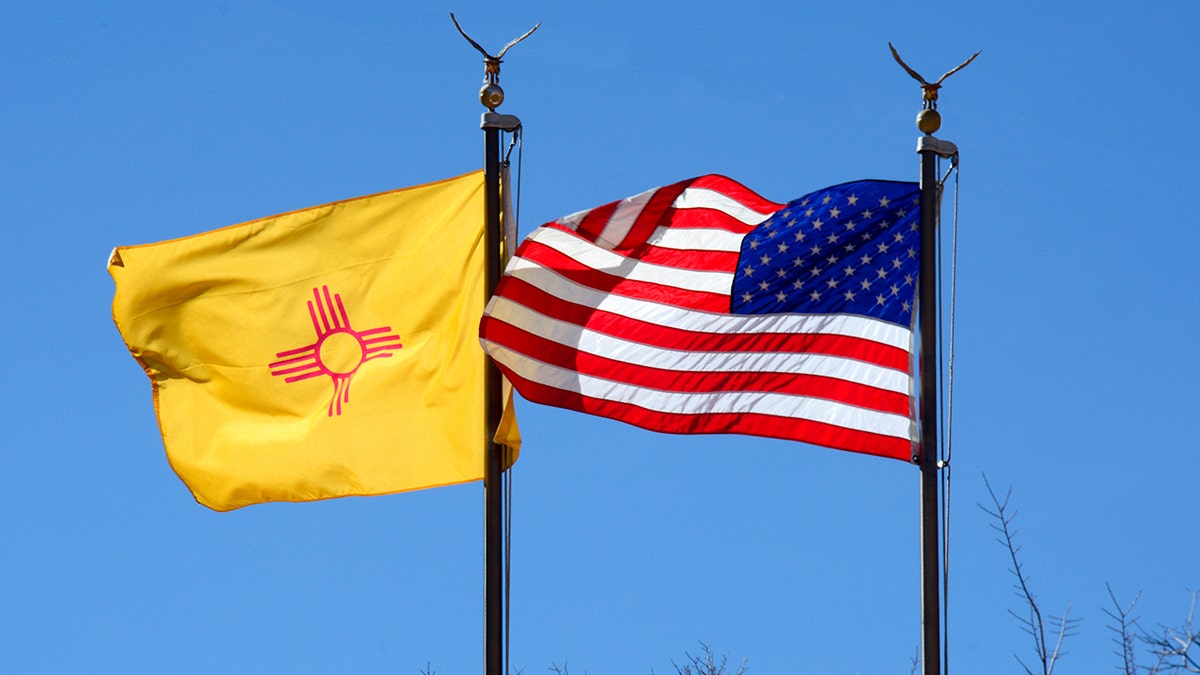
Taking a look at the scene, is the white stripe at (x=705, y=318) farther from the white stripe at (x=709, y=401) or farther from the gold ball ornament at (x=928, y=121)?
the gold ball ornament at (x=928, y=121)

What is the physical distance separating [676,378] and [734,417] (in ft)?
2.41

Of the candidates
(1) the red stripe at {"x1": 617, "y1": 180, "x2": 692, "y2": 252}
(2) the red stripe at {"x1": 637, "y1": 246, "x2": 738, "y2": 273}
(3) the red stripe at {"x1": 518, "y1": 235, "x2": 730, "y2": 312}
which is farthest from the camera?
(1) the red stripe at {"x1": 617, "y1": 180, "x2": 692, "y2": 252}

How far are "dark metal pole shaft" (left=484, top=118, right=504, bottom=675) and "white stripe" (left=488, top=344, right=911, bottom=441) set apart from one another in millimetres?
411

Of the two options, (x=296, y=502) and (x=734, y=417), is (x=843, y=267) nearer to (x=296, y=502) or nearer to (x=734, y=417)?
(x=734, y=417)

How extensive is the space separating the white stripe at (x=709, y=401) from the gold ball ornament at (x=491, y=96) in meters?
2.22

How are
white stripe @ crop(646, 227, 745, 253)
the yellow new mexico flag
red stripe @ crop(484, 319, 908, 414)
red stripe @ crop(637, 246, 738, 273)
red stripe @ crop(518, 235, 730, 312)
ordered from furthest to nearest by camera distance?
1. the yellow new mexico flag
2. white stripe @ crop(646, 227, 745, 253)
3. red stripe @ crop(637, 246, 738, 273)
4. red stripe @ crop(518, 235, 730, 312)
5. red stripe @ crop(484, 319, 908, 414)

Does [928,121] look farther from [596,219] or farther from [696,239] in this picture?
[596,219]

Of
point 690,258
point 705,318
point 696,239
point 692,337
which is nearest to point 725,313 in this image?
point 705,318

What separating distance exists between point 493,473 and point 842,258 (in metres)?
3.60

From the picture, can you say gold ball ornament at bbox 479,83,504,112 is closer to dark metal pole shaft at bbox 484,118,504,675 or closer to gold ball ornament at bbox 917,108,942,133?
dark metal pole shaft at bbox 484,118,504,675

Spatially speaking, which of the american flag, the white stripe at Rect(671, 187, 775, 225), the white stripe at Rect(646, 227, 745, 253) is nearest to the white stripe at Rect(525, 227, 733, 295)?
the american flag

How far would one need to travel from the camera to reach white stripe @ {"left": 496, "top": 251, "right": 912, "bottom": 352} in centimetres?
2142

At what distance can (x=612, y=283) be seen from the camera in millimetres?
22984

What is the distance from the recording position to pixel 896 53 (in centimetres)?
2095
